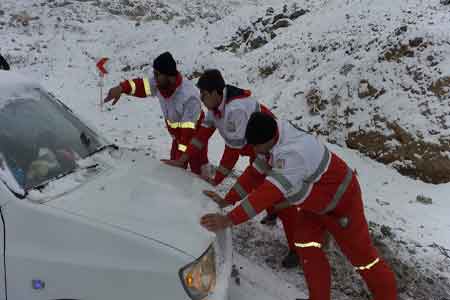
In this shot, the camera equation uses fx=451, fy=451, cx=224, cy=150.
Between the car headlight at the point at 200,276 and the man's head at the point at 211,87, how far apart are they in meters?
1.59

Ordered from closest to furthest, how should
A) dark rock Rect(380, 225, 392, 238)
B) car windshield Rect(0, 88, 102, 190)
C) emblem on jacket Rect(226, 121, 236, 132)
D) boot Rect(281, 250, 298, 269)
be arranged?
car windshield Rect(0, 88, 102, 190), emblem on jacket Rect(226, 121, 236, 132), boot Rect(281, 250, 298, 269), dark rock Rect(380, 225, 392, 238)

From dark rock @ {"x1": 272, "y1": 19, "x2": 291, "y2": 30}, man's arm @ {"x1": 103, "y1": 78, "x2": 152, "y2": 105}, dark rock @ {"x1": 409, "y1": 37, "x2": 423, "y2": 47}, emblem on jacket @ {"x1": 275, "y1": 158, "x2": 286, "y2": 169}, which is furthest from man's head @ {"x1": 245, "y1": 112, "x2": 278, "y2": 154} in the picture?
dark rock @ {"x1": 272, "y1": 19, "x2": 291, "y2": 30}

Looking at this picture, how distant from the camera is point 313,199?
10.7 feet

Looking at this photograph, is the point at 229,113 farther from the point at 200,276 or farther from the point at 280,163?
the point at 200,276

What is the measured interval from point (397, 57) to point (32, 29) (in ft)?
47.1

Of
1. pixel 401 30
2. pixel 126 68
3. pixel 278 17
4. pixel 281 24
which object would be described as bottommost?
pixel 126 68

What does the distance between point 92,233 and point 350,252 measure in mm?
1988

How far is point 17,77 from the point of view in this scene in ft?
10.9

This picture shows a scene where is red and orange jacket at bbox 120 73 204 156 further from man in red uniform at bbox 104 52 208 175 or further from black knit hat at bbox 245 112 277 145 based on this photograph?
black knit hat at bbox 245 112 277 145

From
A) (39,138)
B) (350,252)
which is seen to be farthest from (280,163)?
(39,138)

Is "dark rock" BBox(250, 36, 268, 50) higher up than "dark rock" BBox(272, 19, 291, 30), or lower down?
lower down

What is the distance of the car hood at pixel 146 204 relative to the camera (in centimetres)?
241

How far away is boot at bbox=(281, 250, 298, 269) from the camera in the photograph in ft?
13.7

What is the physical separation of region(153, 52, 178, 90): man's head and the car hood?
1.49 metres
